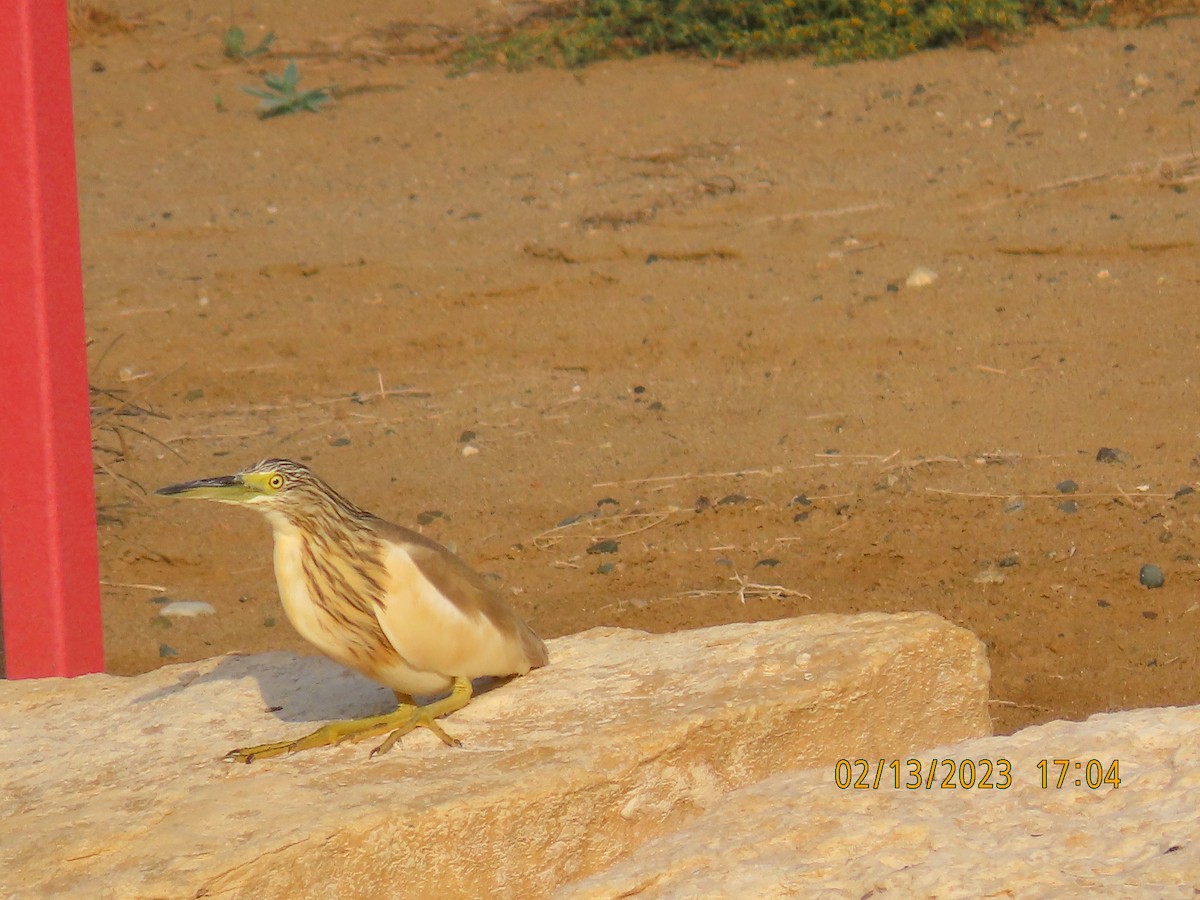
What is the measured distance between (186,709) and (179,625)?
1.53m

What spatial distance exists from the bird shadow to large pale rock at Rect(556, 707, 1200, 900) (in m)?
0.74

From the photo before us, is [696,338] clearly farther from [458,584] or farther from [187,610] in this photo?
[458,584]

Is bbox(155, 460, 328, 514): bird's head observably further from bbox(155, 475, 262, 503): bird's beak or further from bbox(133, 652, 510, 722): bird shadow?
bbox(133, 652, 510, 722): bird shadow

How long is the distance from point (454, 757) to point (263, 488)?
0.66 m

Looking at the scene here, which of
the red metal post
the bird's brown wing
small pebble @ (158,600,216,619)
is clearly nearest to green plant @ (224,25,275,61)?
small pebble @ (158,600,216,619)

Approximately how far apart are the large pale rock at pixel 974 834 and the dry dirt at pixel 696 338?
1.09 meters

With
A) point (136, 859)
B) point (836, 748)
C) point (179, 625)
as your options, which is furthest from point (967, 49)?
point (136, 859)

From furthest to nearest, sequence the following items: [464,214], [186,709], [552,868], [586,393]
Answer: [464,214]
[586,393]
[186,709]
[552,868]

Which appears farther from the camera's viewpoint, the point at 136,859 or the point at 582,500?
the point at 582,500

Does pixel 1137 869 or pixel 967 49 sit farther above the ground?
pixel 967 49

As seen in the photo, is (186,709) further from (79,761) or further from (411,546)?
(411,546)

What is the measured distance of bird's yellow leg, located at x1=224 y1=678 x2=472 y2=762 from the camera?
3.37m

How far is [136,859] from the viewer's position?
2980 mm
